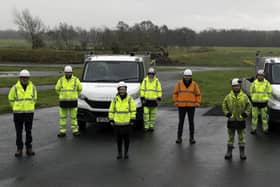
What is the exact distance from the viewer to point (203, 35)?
127188 mm

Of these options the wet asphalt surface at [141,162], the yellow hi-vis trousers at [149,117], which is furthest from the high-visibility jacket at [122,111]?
the yellow hi-vis trousers at [149,117]

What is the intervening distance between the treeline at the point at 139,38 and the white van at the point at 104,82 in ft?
71.9

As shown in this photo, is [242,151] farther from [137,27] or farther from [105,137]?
A: [137,27]

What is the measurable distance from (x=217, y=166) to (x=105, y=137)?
384 cm

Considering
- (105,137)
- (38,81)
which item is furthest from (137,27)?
(105,137)

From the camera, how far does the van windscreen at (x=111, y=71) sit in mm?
12414

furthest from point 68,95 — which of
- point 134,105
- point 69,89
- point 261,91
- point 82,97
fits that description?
point 261,91

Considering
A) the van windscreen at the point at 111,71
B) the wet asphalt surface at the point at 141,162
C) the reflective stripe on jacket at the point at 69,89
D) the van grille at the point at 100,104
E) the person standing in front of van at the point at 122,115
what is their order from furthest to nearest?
the van windscreen at the point at 111,71
the van grille at the point at 100,104
the reflective stripe on jacket at the point at 69,89
the person standing in front of van at the point at 122,115
the wet asphalt surface at the point at 141,162

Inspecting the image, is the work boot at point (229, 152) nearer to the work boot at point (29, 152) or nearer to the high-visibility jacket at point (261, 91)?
the high-visibility jacket at point (261, 91)

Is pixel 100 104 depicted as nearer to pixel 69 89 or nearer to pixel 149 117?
pixel 69 89

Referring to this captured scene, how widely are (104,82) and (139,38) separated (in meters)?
56.4

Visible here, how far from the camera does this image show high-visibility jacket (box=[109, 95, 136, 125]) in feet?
29.1

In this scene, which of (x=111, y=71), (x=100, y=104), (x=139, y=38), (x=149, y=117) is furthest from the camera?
(x=139, y=38)

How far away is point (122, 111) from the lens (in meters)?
8.87
